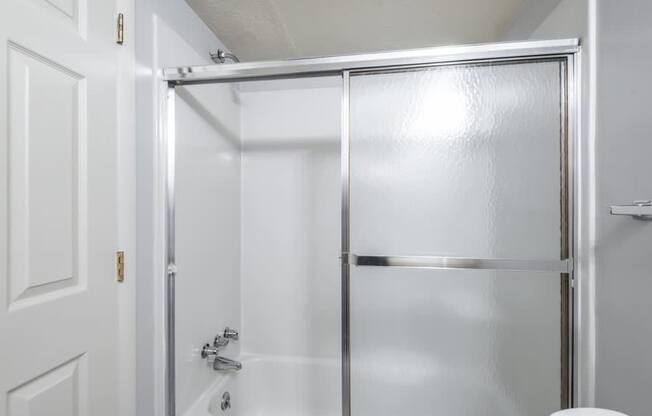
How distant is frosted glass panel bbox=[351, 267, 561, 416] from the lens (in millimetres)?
1157

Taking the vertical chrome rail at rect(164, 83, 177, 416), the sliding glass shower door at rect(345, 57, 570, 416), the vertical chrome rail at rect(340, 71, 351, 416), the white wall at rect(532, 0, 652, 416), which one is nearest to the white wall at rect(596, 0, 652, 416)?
the white wall at rect(532, 0, 652, 416)

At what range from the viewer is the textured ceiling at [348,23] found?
152cm

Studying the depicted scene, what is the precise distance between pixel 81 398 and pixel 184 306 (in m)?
0.52

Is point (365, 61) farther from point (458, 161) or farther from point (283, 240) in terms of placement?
point (283, 240)

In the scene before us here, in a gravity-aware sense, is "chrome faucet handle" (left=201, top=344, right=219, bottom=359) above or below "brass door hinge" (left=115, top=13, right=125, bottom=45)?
below

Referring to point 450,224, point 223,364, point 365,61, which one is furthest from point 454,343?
point 223,364

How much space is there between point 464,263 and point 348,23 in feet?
4.24

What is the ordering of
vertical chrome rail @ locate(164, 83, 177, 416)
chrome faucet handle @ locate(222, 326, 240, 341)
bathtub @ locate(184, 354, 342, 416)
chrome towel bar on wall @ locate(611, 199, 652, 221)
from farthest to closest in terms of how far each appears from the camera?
bathtub @ locate(184, 354, 342, 416), chrome faucet handle @ locate(222, 326, 240, 341), vertical chrome rail @ locate(164, 83, 177, 416), chrome towel bar on wall @ locate(611, 199, 652, 221)

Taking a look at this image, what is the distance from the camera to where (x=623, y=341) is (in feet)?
3.16

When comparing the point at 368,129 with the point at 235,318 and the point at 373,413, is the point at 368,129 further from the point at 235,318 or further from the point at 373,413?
the point at 235,318

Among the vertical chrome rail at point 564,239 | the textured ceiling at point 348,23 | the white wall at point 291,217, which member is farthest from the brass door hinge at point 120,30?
the vertical chrome rail at point 564,239

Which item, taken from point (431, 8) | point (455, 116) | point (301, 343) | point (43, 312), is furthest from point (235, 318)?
point (431, 8)

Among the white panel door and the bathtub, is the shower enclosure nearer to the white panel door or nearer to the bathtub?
the white panel door

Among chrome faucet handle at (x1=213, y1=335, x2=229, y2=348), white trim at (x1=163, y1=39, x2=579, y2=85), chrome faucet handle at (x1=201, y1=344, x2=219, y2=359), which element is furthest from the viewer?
chrome faucet handle at (x1=213, y1=335, x2=229, y2=348)
